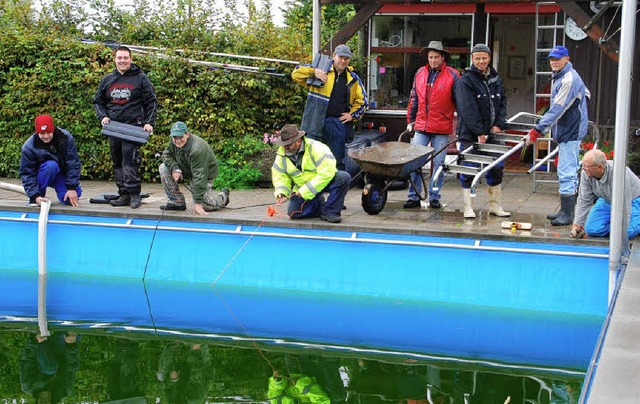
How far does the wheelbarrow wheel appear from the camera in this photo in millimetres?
10125

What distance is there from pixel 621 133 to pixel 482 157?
2.06 m

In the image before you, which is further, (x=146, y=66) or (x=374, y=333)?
(x=146, y=66)

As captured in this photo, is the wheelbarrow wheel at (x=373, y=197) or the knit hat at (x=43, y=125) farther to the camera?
the knit hat at (x=43, y=125)

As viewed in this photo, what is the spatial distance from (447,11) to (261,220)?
17.3 feet

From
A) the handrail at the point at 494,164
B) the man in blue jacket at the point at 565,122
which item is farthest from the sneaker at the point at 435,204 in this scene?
the man in blue jacket at the point at 565,122

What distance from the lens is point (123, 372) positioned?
8.20m

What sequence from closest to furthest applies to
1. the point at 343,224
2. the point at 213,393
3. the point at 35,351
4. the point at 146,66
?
the point at 213,393 < the point at 35,351 < the point at 343,224 < the point at 146,66

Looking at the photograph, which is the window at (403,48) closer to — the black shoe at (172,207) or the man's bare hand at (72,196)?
the black shoe at (172,207)

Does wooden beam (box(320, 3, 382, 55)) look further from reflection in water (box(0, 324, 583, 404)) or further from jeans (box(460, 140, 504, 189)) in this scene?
reflection in water (box(0, 324, 583, 404))

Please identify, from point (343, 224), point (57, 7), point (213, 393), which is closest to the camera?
point (213, 393)

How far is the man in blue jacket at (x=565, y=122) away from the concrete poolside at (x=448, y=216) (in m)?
0.35

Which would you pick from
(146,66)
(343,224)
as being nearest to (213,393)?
(343,224)

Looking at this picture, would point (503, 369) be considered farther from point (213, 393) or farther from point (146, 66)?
point (146, 66)

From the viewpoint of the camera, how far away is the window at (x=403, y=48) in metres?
13.8
